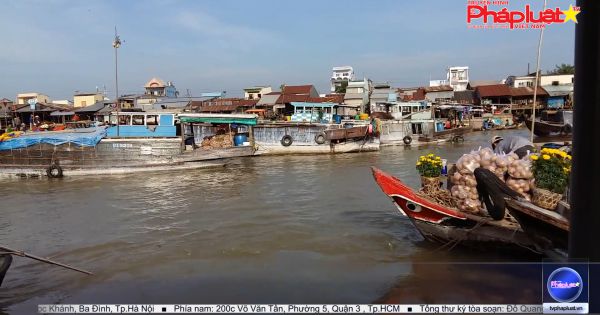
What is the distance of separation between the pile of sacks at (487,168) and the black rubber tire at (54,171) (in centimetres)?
1541

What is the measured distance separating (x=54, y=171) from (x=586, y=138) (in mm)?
18555

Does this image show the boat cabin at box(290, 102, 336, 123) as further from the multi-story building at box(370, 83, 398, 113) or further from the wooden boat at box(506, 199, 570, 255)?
the wooden boat at box(506, 199, 570, 255)

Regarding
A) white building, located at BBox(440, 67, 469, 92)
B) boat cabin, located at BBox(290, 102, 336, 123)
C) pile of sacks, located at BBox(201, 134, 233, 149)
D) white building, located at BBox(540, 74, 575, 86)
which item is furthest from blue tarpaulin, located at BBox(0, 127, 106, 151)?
white building, located at BBox(440, 67, 469, 92)

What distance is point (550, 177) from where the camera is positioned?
18.7ft

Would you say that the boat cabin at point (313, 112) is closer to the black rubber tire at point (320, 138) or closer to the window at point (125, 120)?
the black rubber tire at point (320, 138)

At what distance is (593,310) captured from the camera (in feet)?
6.63

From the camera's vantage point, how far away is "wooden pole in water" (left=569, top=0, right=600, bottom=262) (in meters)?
1.43

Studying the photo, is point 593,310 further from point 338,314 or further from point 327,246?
point 327,246

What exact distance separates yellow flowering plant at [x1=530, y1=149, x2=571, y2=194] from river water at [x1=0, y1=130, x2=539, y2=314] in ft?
4.18

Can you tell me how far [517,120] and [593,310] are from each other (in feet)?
140

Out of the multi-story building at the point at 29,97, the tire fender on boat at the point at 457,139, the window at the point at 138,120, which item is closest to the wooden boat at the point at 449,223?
the window at the point at 138,120

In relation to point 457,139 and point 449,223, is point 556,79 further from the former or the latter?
point 449,223

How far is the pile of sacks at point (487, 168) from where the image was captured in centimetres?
597

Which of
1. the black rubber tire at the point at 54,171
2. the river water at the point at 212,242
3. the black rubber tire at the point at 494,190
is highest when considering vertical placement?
the black rubber tire at the point at 494,190
